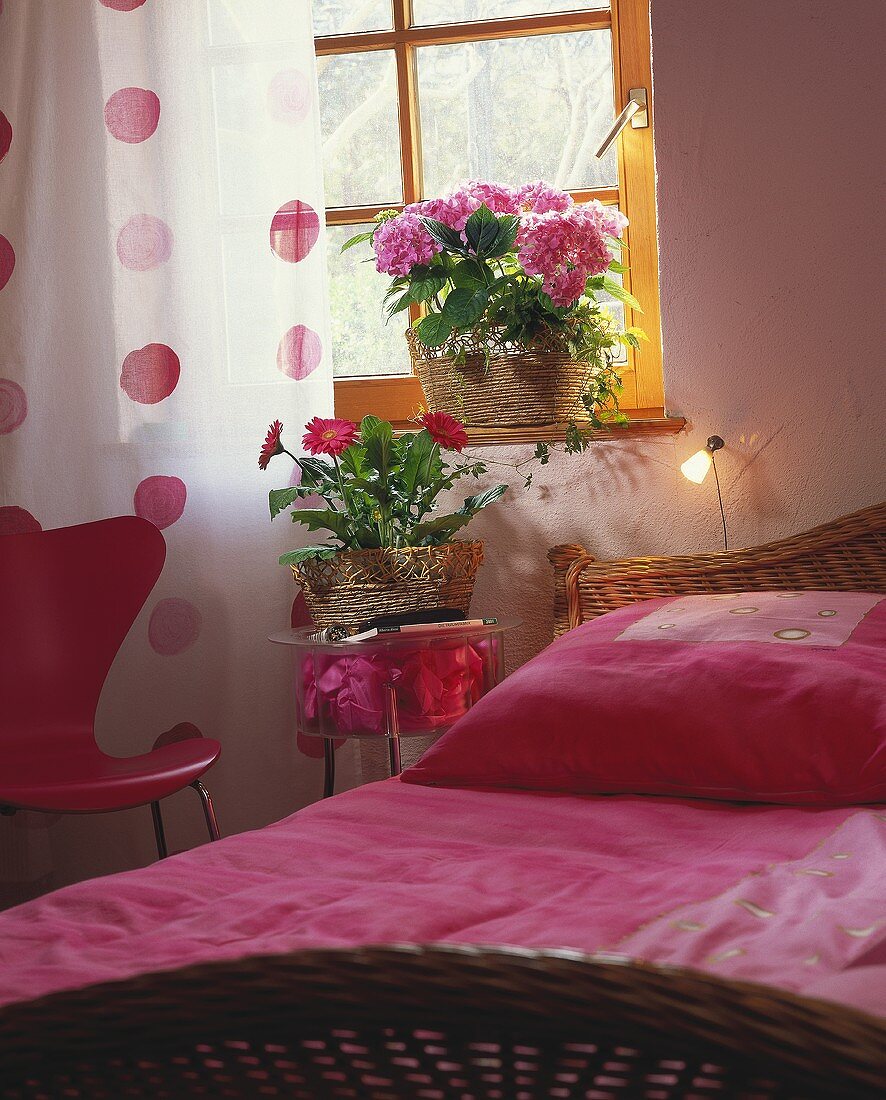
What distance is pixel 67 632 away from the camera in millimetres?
2309

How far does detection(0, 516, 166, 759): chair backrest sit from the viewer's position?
225cm

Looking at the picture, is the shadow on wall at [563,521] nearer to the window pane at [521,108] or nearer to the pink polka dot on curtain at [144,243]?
the window pane at [521,108]

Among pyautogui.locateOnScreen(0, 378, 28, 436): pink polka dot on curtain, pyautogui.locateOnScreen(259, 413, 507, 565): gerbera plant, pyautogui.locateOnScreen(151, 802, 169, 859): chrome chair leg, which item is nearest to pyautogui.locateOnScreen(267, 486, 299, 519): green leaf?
pyautogui.locateOnScreen(259, 413, 507, 565): gerbera plant

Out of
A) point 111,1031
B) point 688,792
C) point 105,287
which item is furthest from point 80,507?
point 111,1031

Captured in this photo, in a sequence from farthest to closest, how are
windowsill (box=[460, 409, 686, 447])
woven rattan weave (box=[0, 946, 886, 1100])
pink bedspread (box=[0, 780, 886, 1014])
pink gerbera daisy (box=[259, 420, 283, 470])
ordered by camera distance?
windowsill (box=[460, 409, 686, 447]), pink gerbera daisy (box=[259, 420, 283, 470]), pink bedspread (box=[0, 780, 886, 1014]), woven rattan weave (box=[0, 946, 886, 1100])

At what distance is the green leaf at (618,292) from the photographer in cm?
234

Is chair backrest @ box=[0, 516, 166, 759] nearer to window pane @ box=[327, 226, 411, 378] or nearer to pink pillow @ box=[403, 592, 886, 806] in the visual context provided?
window pane @ box=[327, 226, 411, 378]

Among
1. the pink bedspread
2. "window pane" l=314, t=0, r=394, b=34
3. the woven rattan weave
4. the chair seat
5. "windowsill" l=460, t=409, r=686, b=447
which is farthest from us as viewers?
"window pane" l=314, t=0, r=394, b=34

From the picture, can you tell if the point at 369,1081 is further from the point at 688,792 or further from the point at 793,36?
the point at 793,36

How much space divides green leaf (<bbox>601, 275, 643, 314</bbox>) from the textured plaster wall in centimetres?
7

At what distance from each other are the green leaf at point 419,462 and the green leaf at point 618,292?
0.51 meters

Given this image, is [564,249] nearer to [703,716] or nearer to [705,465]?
[705,465]

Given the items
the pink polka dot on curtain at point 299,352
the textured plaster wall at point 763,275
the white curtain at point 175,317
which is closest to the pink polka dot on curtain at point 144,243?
the white curtain at point 175,317

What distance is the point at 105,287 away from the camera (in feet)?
8.13
